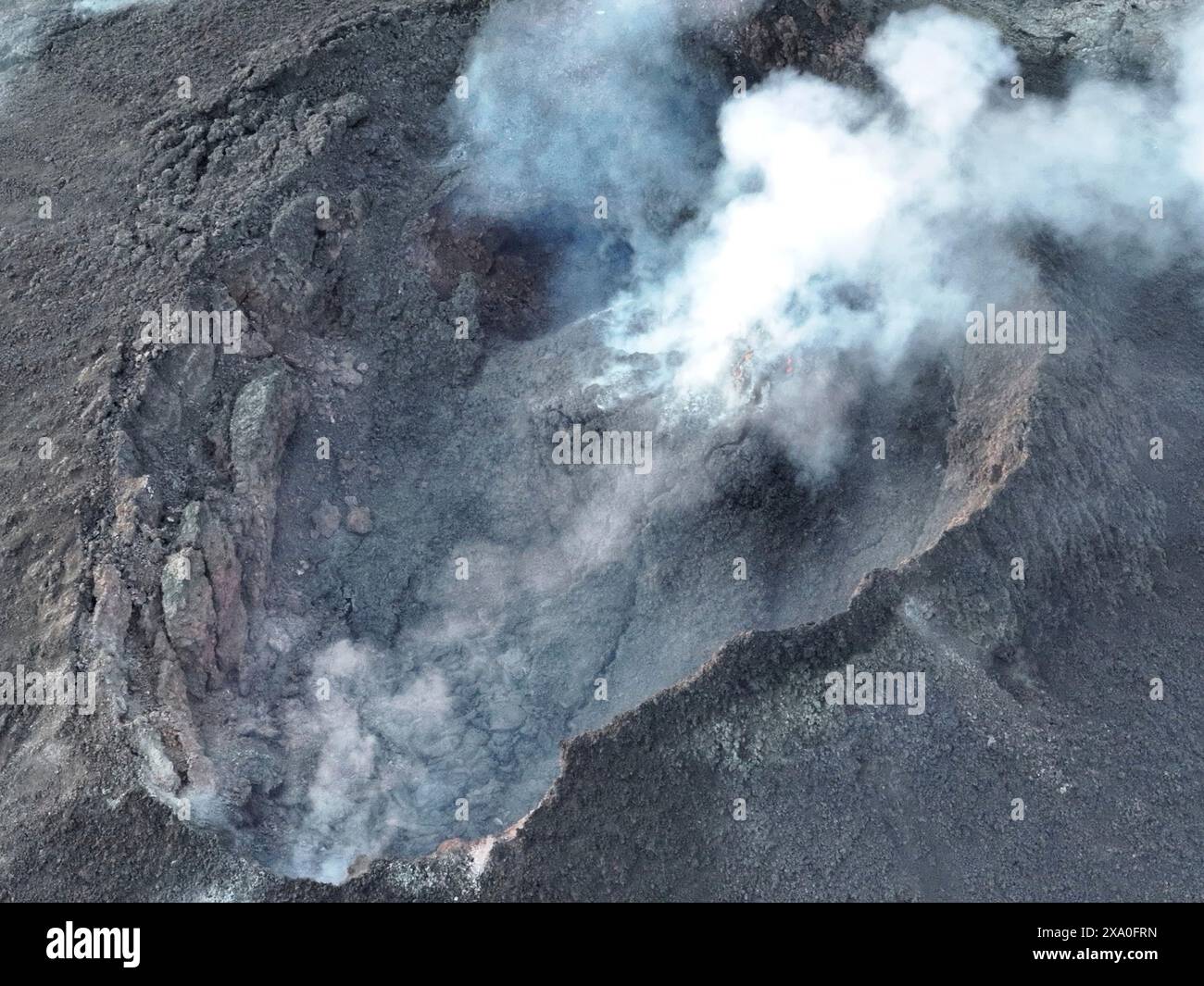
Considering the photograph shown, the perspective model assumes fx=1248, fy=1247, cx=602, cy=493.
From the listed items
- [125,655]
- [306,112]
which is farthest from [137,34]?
[125,655]

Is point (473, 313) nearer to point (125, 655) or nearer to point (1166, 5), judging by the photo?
point (125, 655)
